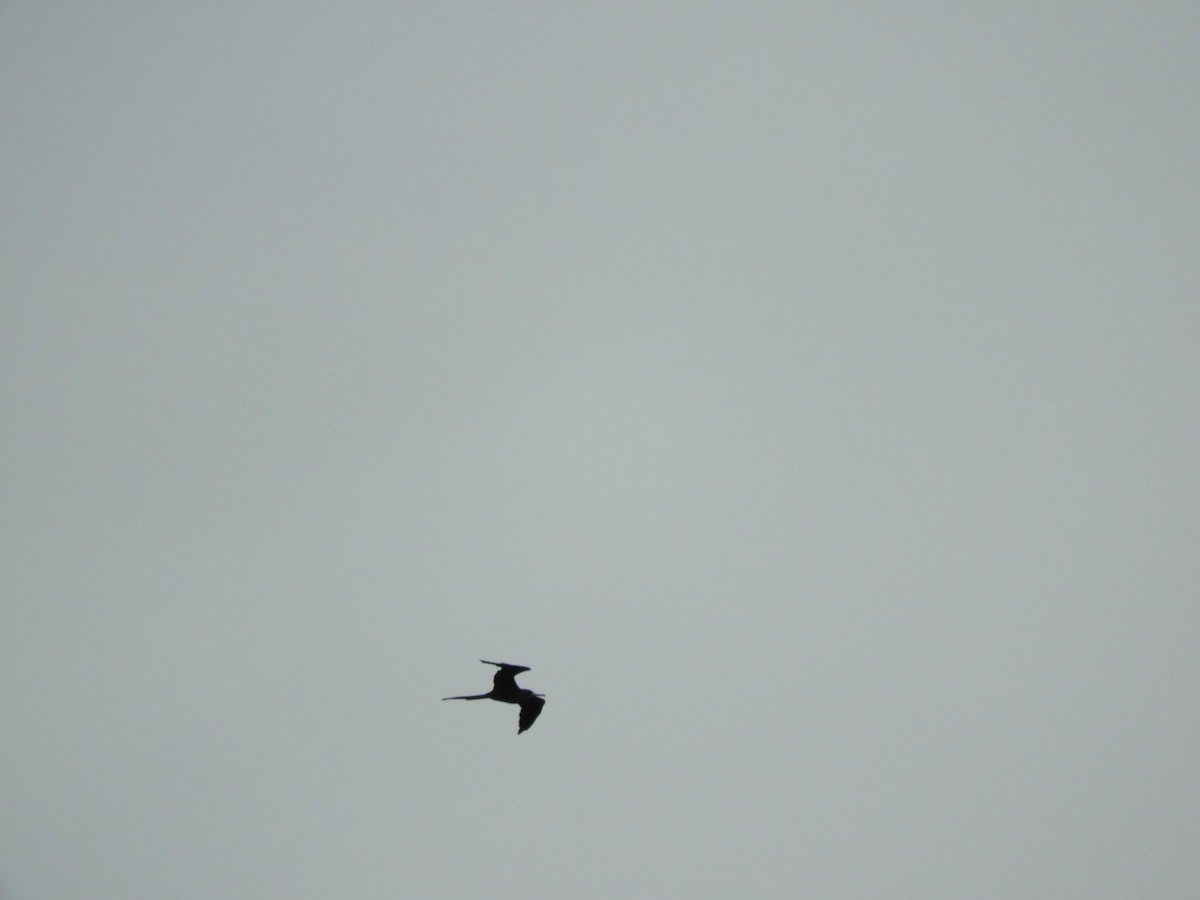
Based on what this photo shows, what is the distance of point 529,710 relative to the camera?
26531 millimetres

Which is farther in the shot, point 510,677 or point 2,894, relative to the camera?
point 2,894

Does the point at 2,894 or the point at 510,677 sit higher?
the point at 510,677

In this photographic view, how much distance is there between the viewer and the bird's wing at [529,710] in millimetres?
26127

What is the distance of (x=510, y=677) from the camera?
86.8ft

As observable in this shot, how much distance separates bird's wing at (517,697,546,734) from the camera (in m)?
26.1

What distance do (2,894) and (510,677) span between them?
116m

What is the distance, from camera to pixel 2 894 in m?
104
